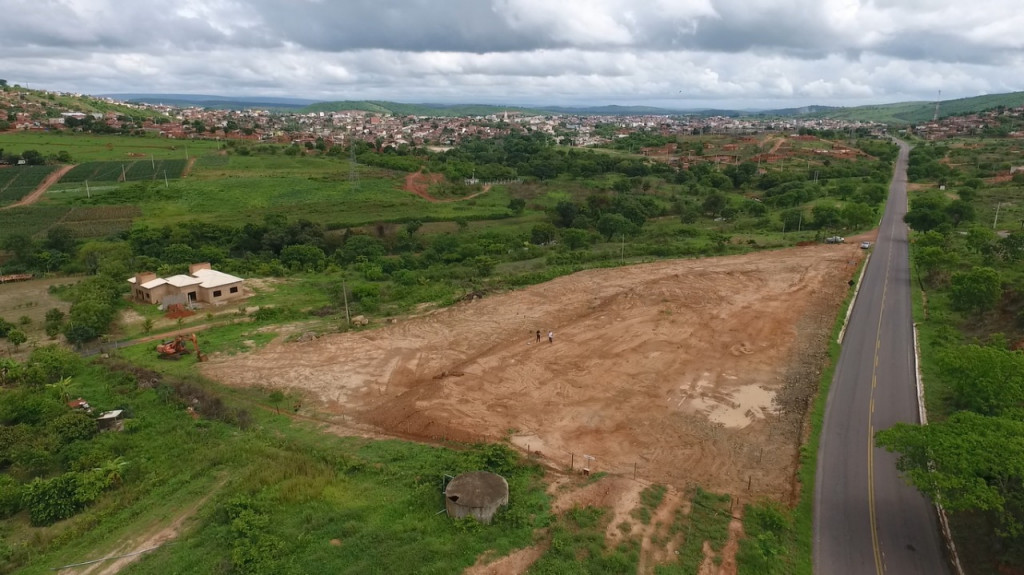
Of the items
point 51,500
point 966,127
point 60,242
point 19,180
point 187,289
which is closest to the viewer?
point 51,500

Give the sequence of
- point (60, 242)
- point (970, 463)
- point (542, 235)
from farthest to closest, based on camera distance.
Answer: point (542, 235), point (60, 242), point (970, 463)

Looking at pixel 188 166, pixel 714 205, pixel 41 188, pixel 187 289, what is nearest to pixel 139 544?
pixel 187 289

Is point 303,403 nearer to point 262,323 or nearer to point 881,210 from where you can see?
point 262,323

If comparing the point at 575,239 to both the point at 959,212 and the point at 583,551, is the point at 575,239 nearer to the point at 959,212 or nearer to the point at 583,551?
the point at 959,212

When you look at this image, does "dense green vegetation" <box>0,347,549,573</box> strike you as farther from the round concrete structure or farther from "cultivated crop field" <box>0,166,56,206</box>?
"cultivated crop field" <box>0,166,56,206</box>

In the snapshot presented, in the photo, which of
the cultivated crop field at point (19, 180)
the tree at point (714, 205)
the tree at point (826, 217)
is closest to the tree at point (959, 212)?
the tree at point (826, 217)

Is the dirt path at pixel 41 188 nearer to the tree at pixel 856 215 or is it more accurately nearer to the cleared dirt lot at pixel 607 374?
the cleared dirt lot at pixel 607 374

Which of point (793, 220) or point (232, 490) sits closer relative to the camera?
point (232, 490)

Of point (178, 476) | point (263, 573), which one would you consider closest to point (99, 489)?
point (178, 476)
